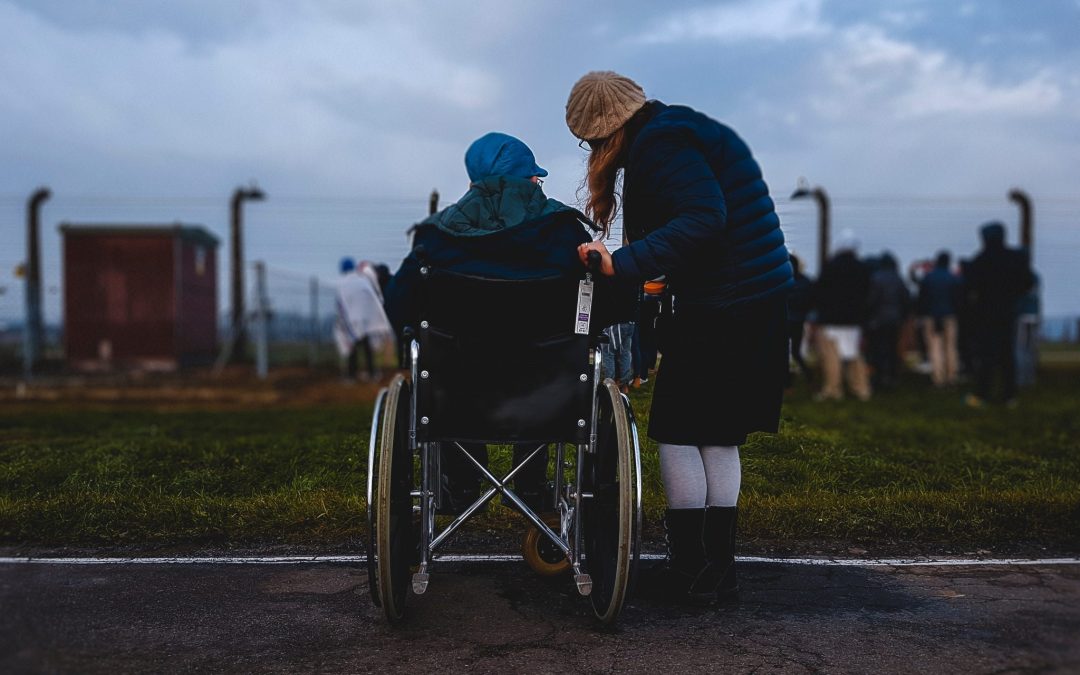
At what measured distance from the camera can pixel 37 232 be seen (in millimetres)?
17844

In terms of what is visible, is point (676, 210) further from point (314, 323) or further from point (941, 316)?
point (314, 323)

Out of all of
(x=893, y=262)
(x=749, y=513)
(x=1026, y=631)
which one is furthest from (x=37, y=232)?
(x=1026, y=631)

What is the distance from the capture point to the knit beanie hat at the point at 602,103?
11.6 ft

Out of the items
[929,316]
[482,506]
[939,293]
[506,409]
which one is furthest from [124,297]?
[506,409]

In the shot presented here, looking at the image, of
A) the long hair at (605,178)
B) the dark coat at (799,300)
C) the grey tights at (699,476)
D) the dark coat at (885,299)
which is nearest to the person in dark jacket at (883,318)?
the dark coat at (885,299)

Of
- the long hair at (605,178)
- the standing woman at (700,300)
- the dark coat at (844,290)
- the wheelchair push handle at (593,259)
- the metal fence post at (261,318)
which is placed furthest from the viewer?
the metal fence post at (261,318)

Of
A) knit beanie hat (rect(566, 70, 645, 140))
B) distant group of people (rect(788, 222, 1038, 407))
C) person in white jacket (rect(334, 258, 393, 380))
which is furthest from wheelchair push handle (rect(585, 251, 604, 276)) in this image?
person in white jacket (rect(334, 258, 393, 380))

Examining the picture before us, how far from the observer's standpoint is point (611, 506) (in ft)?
11.2

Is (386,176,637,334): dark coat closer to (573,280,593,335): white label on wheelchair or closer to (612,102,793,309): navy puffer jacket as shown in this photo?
(573,280,593,335): white label on wheelchair

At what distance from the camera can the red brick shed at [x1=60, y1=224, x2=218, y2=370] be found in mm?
18484

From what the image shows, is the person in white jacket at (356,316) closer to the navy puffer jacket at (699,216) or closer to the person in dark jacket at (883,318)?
the person in dark jacket at (883,318)

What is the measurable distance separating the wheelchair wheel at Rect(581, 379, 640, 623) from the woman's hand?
14.4 inches

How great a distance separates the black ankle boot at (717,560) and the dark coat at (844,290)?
8781mm

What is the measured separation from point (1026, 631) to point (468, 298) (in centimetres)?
193
